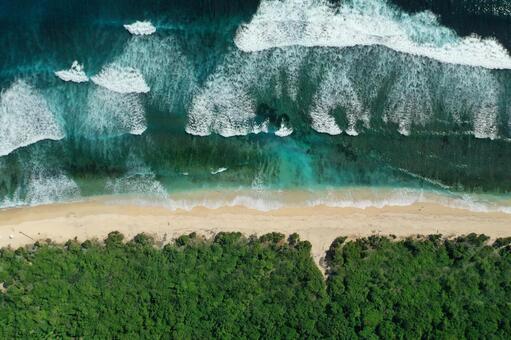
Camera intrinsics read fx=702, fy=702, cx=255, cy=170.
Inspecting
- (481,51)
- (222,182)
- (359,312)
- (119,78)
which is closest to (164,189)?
(222,182)

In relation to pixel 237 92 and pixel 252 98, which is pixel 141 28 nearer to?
pixel 237 92

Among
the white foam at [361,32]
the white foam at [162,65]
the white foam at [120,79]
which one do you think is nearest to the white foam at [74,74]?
the white foam at [120,79]

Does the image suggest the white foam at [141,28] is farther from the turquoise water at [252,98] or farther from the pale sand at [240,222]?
the pale sand at [240,222]

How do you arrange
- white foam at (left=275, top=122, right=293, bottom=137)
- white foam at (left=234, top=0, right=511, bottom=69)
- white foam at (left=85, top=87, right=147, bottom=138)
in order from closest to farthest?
1. white foam at (left=234, top=0, right=511, bottom=69)
2. white foam at (left=85, top=87, right=147, bottom=138)
3. white foam at (left=275, top=122, right=293, bottom=137)

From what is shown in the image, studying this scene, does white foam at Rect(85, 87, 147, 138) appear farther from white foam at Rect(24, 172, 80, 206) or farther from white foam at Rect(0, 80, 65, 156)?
white foam at Rect(24, 172, 80, 206)

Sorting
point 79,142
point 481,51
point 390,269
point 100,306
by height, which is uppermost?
point 481,51

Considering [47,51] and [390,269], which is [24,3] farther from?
[390,269]

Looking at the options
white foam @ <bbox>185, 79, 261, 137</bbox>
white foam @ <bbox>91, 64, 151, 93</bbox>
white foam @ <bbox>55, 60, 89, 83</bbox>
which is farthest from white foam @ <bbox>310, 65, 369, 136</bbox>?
white foam @ <bbox>55, 60, 89, 83</bbox>
